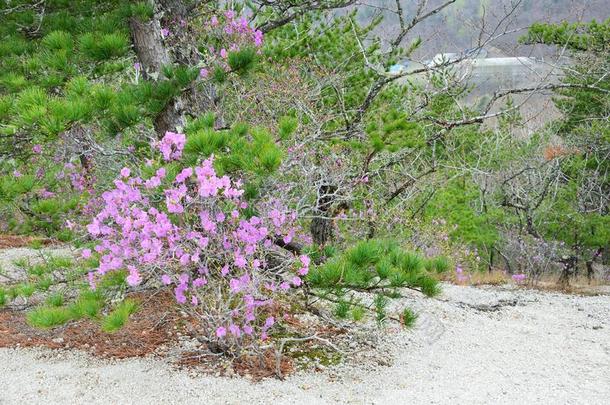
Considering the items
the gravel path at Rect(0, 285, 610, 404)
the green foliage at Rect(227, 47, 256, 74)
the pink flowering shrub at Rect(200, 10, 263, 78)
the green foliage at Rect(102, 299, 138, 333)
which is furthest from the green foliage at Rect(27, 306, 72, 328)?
the pink flowering shrub at Rect(200, 10, 263, 78)

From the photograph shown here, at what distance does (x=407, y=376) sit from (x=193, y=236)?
5.10 feet

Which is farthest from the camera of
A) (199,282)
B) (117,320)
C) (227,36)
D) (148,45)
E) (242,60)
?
(227,36)

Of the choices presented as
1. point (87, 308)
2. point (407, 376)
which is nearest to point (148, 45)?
point (87, 308)

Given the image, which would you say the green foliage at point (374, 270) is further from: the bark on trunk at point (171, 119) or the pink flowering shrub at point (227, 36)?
the pink flowering shrub at point (227, 36)

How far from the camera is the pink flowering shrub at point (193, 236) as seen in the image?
2635 millimetres

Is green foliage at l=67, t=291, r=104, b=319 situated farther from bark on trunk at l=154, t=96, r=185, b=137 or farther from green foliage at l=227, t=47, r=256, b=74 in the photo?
green foliage at l=227, t=47, r=256, b=74

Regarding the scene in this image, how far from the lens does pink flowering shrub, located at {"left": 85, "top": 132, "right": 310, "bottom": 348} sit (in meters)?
2.63

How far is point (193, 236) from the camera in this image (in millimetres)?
2729

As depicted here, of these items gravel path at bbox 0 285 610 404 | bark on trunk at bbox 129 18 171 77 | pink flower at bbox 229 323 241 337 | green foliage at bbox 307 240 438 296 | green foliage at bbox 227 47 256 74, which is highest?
bark on trunk at bbox 129 18 171 77

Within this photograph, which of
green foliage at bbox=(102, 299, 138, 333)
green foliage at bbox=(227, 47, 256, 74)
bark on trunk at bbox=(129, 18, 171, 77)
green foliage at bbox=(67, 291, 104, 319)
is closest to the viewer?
green foliage at bbox=(102, 299, 138, 333)

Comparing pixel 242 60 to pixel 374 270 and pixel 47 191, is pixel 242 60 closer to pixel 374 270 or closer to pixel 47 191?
pixel 374 270

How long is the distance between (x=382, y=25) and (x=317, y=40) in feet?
5.71

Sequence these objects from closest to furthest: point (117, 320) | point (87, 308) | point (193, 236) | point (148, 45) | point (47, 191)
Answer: point (117, 320), point (87, 308), point (193, 236), point (148, 45), point (47, 191)

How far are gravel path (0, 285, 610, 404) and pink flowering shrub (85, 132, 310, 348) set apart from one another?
15.0 inches
